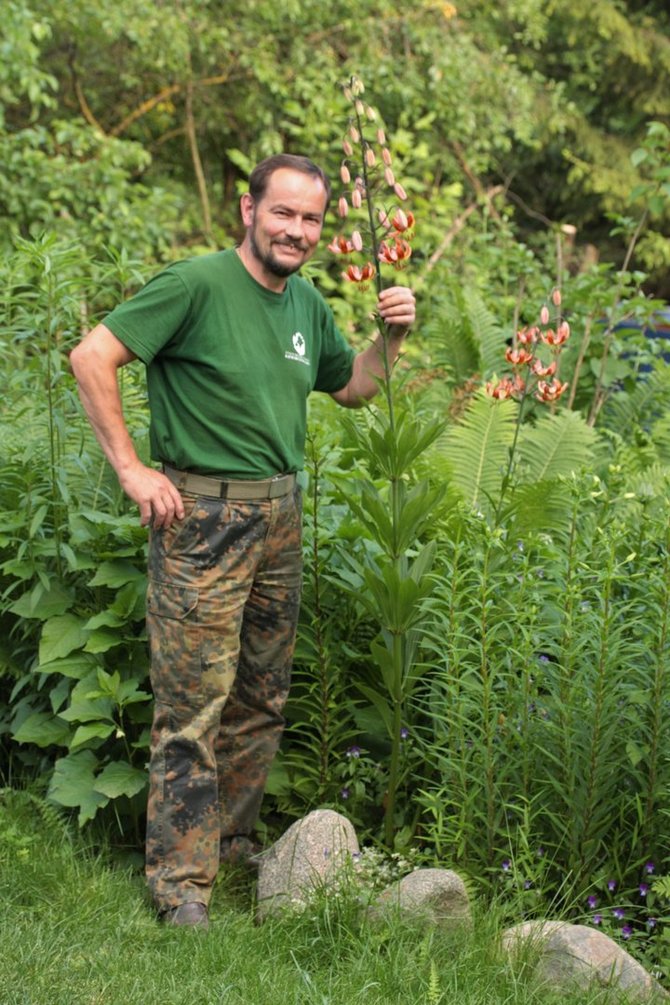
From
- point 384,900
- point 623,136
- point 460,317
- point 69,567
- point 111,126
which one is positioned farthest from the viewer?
point 623,136

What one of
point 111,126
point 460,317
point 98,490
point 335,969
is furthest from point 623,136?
point 335,969

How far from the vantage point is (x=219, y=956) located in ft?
11.3

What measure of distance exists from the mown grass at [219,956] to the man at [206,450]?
207mm

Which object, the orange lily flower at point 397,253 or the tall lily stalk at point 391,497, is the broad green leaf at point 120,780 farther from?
the orange lily flower at point 397,253

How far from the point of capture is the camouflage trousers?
12.5 feet

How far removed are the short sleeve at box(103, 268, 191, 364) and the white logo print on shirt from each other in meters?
0.38

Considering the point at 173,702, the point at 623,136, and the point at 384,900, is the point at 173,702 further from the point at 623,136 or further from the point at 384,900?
the point at 623,136

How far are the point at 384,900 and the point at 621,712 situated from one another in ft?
2.91

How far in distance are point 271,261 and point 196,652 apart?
118cm

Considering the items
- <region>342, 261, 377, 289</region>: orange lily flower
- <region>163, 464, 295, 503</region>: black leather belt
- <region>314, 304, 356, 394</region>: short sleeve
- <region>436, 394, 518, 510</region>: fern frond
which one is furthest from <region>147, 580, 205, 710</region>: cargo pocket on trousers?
<region>436, 394, 518, 510</region>: fern frond

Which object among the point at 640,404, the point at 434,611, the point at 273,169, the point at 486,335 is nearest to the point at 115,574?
the point at 434,611

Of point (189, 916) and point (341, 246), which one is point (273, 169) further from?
point (189, 916)

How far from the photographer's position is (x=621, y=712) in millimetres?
3809

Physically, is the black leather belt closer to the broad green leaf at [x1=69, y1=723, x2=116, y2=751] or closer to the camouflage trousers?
the camouflage trousers
